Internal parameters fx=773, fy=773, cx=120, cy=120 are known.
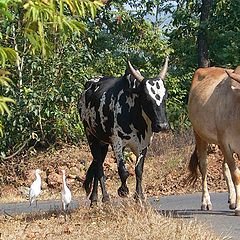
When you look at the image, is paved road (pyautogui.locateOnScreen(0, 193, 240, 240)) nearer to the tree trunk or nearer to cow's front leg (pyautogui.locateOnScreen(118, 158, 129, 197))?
cow's front leg (pyautogui.locateOnScreen(118, 158, 129, 197))

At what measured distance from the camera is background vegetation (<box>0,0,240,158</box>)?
704 inches

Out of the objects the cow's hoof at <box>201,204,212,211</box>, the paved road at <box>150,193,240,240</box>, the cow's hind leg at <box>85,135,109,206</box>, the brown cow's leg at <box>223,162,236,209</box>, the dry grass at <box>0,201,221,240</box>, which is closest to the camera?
the dry grass at <box>0,201,221,240</box>

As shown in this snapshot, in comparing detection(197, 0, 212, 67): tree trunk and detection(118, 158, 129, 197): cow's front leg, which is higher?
detection(197, 0, 212, 67): tree trunk

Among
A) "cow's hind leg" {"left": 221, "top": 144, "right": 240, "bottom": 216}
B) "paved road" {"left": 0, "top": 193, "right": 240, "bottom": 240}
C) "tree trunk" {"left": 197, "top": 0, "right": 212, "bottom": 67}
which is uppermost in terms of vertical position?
"tree trunk" {"left": 197, "top": 0, "right": 212, "bottom": 67}

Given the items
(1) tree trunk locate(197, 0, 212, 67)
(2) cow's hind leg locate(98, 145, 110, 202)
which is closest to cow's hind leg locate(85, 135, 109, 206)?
(2) cow's hind leg locate(98, 145, 110, 202)

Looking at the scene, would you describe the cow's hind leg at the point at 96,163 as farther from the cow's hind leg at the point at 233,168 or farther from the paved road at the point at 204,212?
the cow's hind leg at the point at 233,168

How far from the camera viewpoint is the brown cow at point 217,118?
32.5 ft

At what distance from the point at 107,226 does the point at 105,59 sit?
13.0 meters

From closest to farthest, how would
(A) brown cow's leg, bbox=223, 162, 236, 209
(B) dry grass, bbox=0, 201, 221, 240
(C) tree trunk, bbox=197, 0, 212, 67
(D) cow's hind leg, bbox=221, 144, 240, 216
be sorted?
1. (B) dry grass, bbox=0, 201, 221, 240
2. (D) cow's hind leg, bbox=221, 144, 240, 216
3. (A) brown cow's leg, bbox=223, 162, 236, 209
4. (C) tree trunk, bbox=197, 0, 212, 67

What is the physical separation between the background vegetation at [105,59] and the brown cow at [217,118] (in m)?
3.61

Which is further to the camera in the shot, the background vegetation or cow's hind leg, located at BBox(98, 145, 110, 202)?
the background vegetation

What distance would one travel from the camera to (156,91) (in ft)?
32.8

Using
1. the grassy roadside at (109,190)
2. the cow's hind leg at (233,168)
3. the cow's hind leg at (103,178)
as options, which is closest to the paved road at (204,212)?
the cow's hind leg at (233,168)

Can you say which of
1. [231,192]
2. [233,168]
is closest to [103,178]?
[231,192]
